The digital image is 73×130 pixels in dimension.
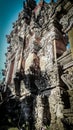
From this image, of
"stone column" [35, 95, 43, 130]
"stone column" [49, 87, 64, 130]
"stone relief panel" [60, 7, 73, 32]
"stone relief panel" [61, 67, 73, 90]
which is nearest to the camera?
"stone relief panel" [60, 7, 73, 32]

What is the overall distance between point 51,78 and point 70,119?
2.94 m

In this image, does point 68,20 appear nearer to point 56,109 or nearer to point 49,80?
point 49,80

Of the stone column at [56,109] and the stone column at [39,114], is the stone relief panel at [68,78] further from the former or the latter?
the stone column at [39,114]

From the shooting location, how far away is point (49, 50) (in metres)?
9.24

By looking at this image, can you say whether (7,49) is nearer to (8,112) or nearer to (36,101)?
(8,112)

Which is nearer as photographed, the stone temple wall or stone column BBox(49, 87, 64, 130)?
the stone temple wall

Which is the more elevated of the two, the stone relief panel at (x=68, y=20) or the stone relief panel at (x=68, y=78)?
the stone relief panel at (x=68, y=20)

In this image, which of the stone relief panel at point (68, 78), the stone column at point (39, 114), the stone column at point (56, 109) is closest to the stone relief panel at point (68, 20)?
the stone relief panel at point (68, 78)

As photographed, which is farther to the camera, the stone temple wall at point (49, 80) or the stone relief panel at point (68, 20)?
the stone temple wall at point (49, 80)

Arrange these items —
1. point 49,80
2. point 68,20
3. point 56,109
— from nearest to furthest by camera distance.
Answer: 1. point 68,20
2. point 56,109
3. point 49,80

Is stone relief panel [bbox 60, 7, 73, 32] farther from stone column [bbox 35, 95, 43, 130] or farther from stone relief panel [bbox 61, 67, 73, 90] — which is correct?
stone column [bbox 35, 95, 43, 130]

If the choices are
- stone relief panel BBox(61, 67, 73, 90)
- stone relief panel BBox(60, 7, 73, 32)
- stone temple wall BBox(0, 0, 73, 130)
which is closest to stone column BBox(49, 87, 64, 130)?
stone temple wall BBox(0, 0, 73, 130)

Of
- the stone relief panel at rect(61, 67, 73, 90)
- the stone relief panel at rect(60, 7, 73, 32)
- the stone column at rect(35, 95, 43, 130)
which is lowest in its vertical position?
the stone column at rect(35, 95, 43, 130)

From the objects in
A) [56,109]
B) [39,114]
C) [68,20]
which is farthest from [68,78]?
[68,20]
